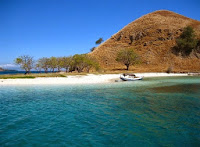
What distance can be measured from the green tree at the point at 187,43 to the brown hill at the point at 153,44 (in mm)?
4049

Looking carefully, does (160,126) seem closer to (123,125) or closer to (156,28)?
(123,125)

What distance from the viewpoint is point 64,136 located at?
8.77 m

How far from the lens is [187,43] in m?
102

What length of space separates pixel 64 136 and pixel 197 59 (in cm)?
10807

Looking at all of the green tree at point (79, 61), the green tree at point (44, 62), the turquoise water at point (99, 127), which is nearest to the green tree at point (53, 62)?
the green tree at point (44, 62)

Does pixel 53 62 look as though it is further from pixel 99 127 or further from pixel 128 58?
pixel 99 127

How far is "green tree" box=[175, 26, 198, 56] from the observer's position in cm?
10275

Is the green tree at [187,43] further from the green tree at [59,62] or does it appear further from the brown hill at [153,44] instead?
the green tree at [59,62]

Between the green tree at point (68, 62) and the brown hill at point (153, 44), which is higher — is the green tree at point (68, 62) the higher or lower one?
the lower one

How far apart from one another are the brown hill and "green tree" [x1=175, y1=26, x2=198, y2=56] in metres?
4.05

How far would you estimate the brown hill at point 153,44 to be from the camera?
94.8 metres

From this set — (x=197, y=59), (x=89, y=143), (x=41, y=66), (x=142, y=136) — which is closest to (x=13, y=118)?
(x=89, y=143)

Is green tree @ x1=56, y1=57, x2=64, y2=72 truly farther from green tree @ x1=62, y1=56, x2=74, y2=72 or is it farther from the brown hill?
the brown hill

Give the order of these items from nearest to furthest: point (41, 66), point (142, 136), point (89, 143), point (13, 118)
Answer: point (89, 143)
point (142, 136)
point (13, 118)
point (41, 66)
